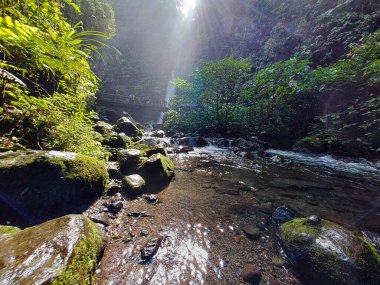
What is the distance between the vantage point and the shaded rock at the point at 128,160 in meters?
5.01

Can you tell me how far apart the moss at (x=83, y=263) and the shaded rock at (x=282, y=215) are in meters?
2.86

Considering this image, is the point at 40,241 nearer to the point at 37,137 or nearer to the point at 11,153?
the point at 11,153

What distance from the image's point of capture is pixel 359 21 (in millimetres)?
16453

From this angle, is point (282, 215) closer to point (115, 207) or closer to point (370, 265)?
point (370, 265)

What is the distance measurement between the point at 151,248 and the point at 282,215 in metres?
2.41

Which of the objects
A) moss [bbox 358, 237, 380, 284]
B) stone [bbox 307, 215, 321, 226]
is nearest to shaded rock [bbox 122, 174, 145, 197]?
stone [bbox 307, 215, 321, 226]

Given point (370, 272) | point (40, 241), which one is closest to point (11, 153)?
point (40, 241)

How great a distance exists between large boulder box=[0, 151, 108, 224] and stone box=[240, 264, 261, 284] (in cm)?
252

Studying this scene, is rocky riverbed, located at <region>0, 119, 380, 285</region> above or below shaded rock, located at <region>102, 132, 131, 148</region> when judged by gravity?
below

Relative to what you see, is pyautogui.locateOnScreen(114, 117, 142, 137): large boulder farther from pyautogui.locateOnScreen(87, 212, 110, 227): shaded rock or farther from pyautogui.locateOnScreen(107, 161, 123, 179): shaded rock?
pyautogui.locateOnScreen(87, 212, 110, 227): shaded rock

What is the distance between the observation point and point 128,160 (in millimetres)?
5070

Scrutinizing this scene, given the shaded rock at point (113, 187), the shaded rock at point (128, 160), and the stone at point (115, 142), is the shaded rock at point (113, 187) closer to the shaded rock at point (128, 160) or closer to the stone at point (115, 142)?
the shaded rock at point (128, 160)

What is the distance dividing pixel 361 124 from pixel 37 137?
12.6 m

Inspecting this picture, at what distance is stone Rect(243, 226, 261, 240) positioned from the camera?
307cm
